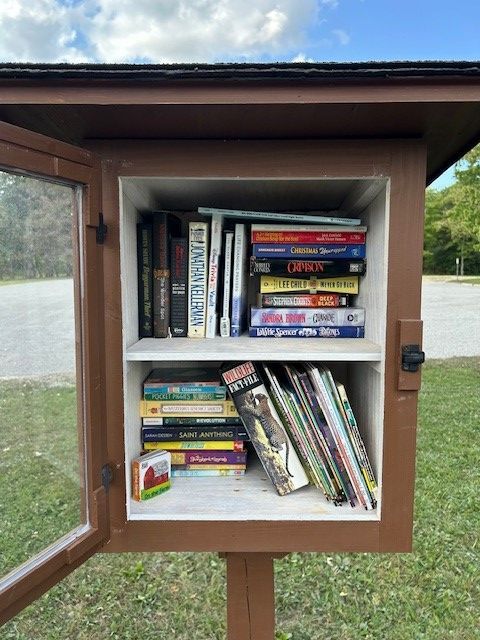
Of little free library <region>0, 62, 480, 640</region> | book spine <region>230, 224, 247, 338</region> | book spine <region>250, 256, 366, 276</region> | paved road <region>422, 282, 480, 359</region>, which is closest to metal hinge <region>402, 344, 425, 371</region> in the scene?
little free library <region>0, 62, 480, 640</region>

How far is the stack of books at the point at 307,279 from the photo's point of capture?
3.51 ft

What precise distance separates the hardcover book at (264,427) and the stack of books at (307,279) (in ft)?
0.39

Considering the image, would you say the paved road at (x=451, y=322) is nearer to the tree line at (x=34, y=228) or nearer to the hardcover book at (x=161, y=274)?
the hardcover book at (x=161, y=274)

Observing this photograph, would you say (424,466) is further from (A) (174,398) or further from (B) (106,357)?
(B) (106,357)

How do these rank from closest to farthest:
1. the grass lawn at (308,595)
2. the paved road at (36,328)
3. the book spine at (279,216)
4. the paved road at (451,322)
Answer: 1. the paved road at (36,328)
2. the book spine at (279,216)
3. the grass lawn at (308,595)
4. the paved road at (451,322)

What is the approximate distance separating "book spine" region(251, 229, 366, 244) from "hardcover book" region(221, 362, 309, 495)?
0.95ft

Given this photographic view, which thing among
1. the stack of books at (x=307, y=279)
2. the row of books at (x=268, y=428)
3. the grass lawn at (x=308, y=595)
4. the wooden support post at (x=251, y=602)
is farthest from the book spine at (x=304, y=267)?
the grass lawn at (x=308, y=595)

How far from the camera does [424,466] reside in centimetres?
321

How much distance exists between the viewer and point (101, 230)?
2.91 ft

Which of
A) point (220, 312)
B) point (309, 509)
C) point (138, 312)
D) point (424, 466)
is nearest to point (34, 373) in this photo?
point (138, 312)

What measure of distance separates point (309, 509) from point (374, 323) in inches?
16.5

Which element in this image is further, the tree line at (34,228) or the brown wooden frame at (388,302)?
the brown wooden frame at (388,302)

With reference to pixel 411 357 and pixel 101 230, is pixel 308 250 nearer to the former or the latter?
pixel 411 357

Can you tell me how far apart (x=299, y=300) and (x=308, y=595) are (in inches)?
65.4
